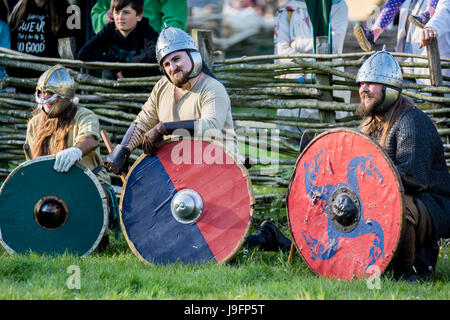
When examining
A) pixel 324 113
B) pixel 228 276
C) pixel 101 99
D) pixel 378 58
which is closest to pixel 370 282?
pixel 228 276

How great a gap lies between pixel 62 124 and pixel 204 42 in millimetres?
1627

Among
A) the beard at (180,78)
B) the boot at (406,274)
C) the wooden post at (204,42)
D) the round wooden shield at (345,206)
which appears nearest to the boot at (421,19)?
the wooden post at (204,42)

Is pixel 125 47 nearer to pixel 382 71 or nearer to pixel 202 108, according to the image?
pixel 202 108

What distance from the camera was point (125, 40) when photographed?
686cm

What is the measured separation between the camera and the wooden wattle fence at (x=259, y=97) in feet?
21.1

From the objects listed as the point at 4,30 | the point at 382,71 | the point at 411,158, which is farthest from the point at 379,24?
the point at 4,30

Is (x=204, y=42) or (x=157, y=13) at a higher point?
(x=157, y=13)

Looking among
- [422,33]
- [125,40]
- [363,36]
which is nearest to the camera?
[422,33]

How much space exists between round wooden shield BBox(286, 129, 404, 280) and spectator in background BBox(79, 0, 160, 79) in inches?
95.8

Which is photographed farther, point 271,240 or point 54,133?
point 54,133

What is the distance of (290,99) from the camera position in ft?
22.3

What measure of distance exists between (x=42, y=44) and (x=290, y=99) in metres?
2.46

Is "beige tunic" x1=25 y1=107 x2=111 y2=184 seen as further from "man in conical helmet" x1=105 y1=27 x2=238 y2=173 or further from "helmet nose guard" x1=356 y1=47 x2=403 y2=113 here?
"helmet nose guard" x1=356 y1=47 x2=403 y2=113

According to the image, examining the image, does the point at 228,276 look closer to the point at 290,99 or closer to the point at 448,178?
the point at 448,178
